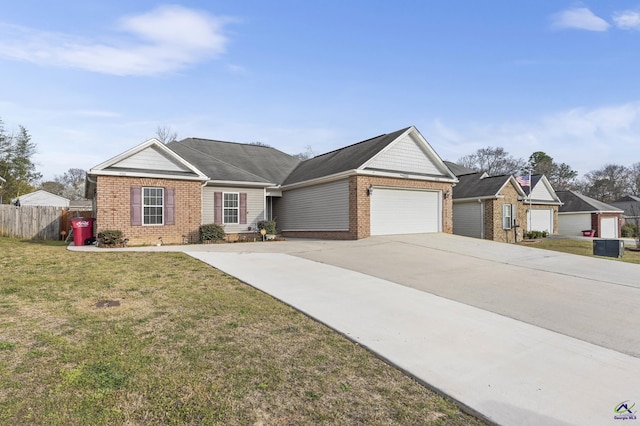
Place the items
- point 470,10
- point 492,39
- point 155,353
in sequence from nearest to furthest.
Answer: point 155,353 < point 470,10 < point 492,39

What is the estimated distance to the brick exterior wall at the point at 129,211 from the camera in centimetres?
1380

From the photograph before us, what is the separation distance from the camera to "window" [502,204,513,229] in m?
22.4

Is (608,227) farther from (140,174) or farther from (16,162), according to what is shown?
(16,162)

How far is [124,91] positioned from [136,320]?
12202 millimetres

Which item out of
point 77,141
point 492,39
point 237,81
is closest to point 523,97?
point 492,39

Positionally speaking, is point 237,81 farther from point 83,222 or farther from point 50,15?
point 83,222

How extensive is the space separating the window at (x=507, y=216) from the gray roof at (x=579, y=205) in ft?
45.5

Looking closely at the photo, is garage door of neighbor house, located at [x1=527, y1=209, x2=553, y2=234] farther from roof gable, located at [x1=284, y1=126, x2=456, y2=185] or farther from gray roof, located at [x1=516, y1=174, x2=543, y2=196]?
roof gable, located at [x1=284, y1=126, x2=456, y2=185]

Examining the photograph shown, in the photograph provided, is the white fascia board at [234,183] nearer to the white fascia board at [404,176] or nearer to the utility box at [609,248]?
the white fascia board at [404,176]

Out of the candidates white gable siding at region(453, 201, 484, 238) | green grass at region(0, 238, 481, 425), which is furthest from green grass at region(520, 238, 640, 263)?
green grass at region(0, 238, 481, 425)

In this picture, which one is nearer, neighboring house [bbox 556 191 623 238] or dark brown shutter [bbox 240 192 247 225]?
dark brown shutter [bbox 240 192 247 225]

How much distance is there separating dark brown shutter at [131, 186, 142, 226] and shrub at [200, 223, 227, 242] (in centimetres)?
254

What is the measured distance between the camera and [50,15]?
9.46m

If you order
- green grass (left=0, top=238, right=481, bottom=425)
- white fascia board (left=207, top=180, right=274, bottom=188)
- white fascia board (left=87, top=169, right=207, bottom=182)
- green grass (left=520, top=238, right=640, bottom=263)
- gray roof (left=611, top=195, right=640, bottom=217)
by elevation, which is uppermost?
white fascia board (left=87, top=169, right=207, bottom=182)
